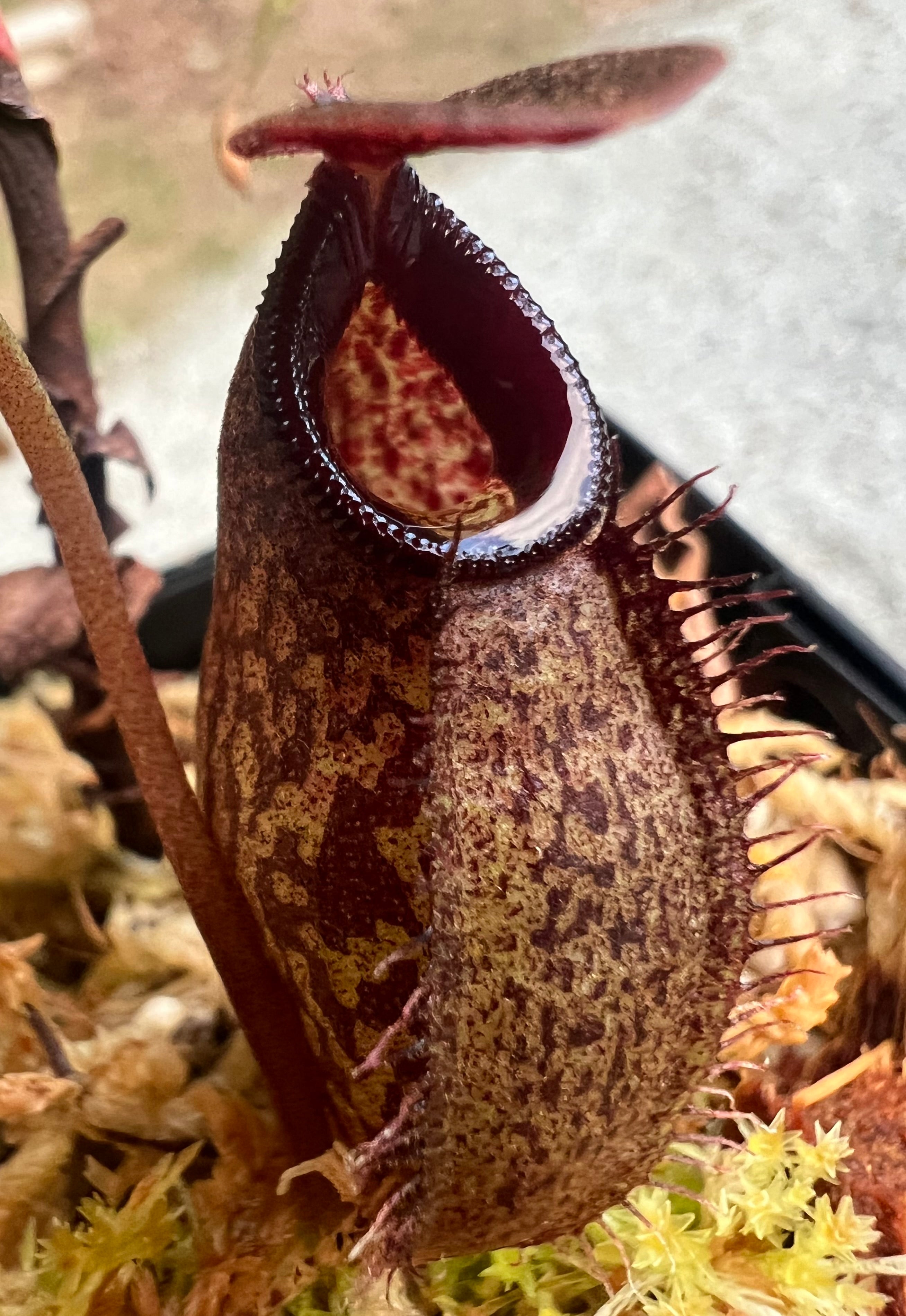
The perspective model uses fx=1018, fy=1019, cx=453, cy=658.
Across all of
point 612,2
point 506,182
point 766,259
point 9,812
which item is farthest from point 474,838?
point 506,182

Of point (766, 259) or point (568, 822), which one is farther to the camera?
point (766, 259)

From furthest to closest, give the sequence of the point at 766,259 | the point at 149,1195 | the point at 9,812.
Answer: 1. the point at 766,259
2. the point at 9,812
3. the point at 149,1195

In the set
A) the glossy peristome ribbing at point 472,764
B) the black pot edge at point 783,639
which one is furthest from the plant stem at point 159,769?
the black pot edge at point 783,639

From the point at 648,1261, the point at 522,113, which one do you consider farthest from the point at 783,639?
the point at 522,113

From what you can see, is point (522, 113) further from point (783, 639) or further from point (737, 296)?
point (737, 296)

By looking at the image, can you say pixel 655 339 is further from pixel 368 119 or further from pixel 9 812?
pixel 368 119

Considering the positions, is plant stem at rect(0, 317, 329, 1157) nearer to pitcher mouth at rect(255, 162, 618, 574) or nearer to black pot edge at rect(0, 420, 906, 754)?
pitcher mouth at rect(255, 162, 618, 574)
